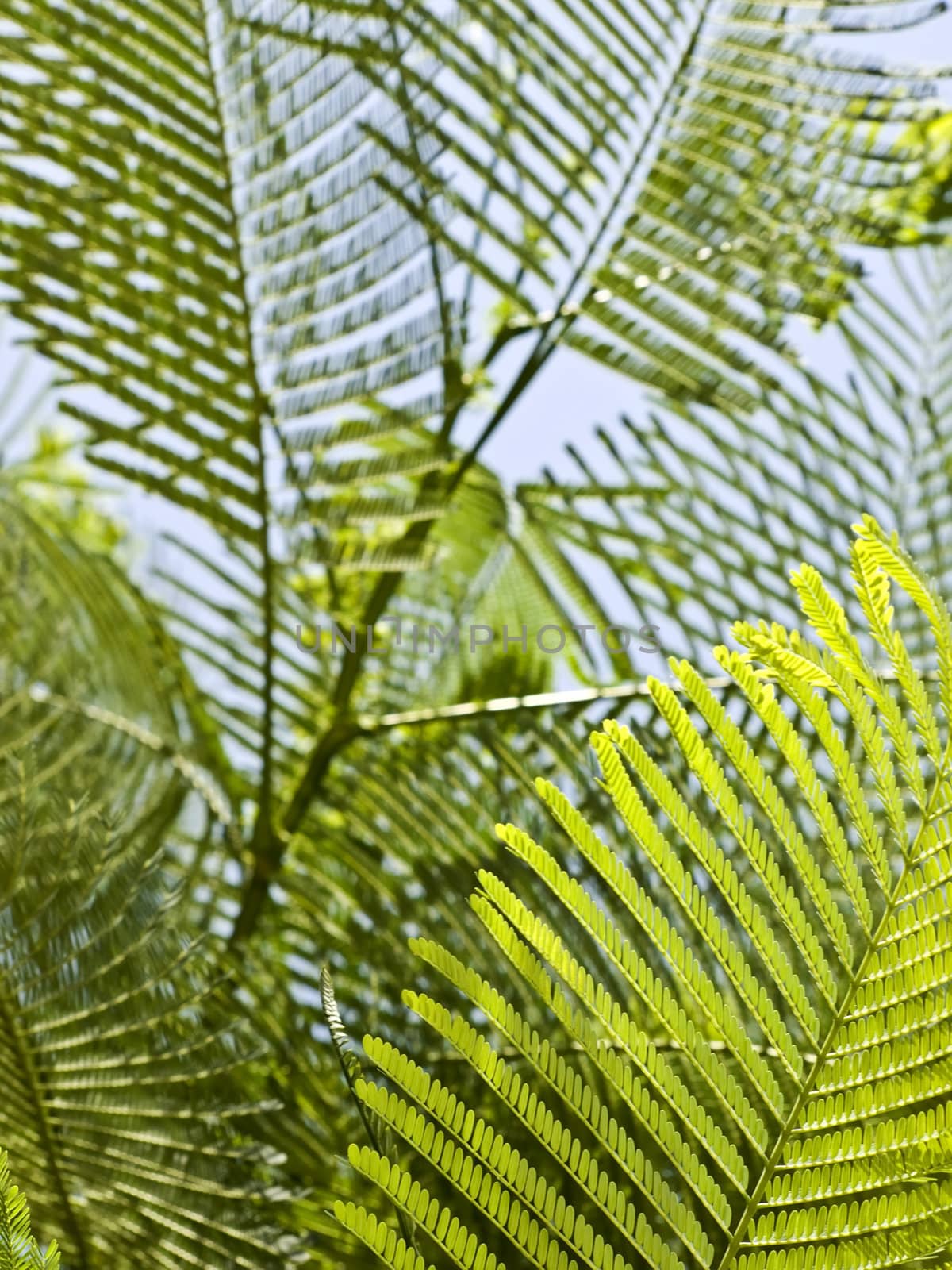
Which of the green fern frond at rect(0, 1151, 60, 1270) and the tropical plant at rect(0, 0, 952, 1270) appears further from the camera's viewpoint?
the tropical plant at rect(0, 0, 952, 1270)

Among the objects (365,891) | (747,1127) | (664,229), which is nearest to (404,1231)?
(747,1127)

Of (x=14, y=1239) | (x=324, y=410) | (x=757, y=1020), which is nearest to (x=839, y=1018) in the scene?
(x=757, y=1020)

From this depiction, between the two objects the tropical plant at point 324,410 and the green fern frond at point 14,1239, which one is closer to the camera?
the green fern frond at point 14,1239

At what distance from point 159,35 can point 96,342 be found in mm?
201

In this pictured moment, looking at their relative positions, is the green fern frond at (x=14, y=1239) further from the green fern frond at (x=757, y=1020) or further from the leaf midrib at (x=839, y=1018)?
the leaf midrib at (x=839, y=1018)

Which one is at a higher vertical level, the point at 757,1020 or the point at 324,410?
the point at 324,410

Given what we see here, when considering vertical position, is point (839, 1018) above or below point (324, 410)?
below

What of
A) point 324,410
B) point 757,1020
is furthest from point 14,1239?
point 324,410

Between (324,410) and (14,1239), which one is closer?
(14,1239)

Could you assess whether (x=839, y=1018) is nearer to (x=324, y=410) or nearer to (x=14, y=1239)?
(x=14, y=1239)

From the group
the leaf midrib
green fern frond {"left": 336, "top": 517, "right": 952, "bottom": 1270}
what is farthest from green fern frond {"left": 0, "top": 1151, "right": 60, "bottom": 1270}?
the leaf midrib

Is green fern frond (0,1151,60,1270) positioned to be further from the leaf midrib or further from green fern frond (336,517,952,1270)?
the leaf midrib

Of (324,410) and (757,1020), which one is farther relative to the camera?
(324,410)

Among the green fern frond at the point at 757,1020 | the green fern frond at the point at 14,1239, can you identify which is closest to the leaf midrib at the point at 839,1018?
the green fern frond at the point at 757,1020
